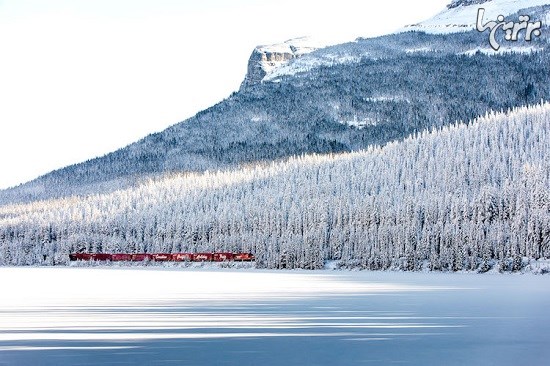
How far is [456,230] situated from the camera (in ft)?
440

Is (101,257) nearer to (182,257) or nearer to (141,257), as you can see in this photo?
(141,257)

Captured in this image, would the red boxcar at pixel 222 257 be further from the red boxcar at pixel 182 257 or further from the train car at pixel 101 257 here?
the train car at pixel 101 257

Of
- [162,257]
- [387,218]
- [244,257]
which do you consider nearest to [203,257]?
[244,257]

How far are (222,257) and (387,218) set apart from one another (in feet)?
90.6

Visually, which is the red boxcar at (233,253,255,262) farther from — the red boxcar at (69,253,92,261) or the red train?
the red boxcar at (69,253,92,261)

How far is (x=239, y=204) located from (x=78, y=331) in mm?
156752

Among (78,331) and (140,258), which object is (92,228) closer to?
(140,258)

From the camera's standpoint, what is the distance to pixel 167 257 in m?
164

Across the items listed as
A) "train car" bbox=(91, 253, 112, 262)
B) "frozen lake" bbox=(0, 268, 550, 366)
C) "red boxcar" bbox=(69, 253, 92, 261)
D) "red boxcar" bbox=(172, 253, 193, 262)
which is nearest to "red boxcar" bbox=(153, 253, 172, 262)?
"red boxcar" bbox=(172, 253, 193, 262)

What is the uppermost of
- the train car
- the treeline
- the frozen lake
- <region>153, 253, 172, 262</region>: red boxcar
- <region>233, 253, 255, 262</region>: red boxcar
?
the treeline

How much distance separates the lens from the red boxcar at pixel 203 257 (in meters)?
157

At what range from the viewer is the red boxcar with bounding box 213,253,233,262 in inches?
6093

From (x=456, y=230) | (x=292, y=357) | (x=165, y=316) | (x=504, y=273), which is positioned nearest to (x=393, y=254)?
(x=456, y=230)

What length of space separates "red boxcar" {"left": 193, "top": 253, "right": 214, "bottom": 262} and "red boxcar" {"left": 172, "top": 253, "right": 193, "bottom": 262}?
0.79 metres
